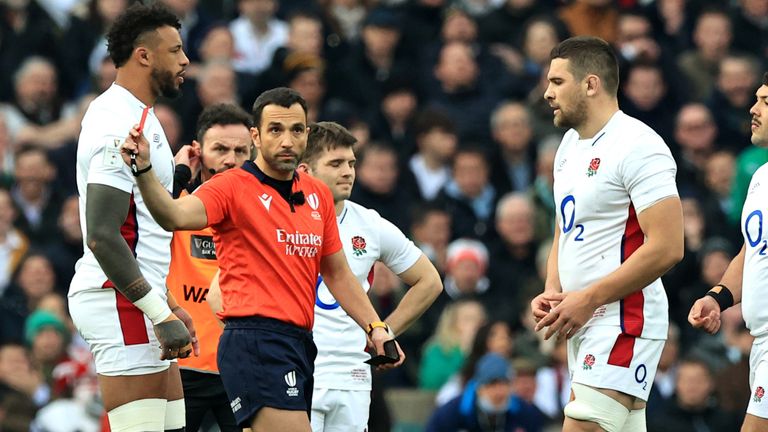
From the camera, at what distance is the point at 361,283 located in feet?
32.0

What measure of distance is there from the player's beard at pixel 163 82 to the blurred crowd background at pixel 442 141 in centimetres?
547

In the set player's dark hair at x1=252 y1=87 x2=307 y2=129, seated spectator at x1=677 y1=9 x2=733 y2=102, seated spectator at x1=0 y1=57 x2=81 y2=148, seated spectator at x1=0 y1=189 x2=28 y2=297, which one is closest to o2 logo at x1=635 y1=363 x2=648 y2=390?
player's dark hair at x1=252 y1=87 x2=307 y2=129

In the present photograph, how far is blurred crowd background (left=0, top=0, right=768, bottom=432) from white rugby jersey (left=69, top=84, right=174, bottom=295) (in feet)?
17.4

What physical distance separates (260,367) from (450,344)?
6.46 metres

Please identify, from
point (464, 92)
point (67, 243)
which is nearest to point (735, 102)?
point (464, 92)

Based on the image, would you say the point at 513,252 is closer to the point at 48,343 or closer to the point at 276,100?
the point at 48,343

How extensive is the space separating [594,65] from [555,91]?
0.26m

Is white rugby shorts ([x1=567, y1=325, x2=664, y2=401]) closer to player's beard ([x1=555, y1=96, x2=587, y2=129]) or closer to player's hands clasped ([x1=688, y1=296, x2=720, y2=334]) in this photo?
player's hands clasped ([x1=688, y1=296, x2=720, y2=334])

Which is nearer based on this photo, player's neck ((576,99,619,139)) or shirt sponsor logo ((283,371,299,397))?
shirt sponsor logo ((283,371,299,397))

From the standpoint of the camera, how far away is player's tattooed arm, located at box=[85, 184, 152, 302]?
7.83m

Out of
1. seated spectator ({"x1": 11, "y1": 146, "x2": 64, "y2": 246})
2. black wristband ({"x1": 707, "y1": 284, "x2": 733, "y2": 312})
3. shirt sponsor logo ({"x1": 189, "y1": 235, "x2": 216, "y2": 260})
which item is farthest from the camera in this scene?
seated spectator ({"x1": 11, "y1": 146, "x2": 64, "y2": 246})

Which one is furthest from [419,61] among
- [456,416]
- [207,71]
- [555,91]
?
[555,91]

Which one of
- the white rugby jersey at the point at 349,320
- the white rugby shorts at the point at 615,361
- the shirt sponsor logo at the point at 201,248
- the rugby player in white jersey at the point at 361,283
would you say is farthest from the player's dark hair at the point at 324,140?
the white rugby shorts at the point at 615,361

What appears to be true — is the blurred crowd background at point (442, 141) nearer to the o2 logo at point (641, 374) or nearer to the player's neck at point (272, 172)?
the o2 logo at point (641, 374)
